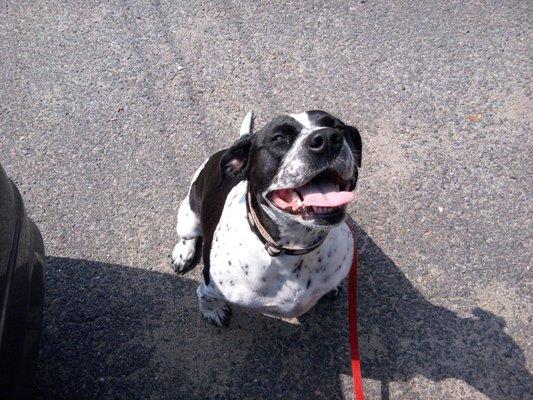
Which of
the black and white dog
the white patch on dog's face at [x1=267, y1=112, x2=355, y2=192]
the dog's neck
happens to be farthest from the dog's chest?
the white patch on dog's face at [x1=267, y1=112, x2=355, y2=192]

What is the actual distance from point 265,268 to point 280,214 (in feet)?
A: 1.47

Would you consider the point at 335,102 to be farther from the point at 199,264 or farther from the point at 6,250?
the point at 6,250

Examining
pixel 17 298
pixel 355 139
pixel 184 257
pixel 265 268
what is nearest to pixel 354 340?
pixel 265 268

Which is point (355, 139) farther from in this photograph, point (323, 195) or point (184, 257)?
point (184, 257)

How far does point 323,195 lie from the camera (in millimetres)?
2539

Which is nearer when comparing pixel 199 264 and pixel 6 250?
pixel 6 250

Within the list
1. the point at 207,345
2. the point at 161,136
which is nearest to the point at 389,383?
the point at 207,345

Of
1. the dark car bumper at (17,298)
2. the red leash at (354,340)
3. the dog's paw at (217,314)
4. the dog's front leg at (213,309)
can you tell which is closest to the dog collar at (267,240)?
the red leash at (354,340)

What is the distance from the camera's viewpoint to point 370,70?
5.14m

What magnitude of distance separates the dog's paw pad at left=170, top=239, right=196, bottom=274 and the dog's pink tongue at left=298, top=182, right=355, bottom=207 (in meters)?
1.58

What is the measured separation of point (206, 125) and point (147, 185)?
81cm

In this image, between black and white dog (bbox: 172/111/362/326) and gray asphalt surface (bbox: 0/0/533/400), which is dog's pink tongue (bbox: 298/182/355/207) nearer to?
black and white dog (bbox: 172/111/362/326)

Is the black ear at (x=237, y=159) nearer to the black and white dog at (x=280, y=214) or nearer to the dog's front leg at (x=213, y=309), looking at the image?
the black and white dog at (x=280, y=214)

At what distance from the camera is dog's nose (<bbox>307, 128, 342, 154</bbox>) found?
2.42 metres
